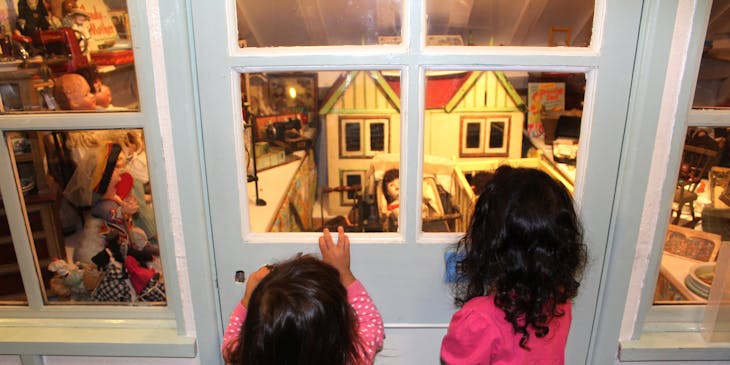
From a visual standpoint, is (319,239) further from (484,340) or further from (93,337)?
(93,337)

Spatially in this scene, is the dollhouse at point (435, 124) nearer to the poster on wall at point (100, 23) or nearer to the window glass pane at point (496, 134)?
the window glass pane at point (496, 134)

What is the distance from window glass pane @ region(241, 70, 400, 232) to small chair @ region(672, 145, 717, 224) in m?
0.57

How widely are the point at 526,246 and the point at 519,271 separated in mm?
51

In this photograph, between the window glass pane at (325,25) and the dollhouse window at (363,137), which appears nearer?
the window glass pane at (325,25)

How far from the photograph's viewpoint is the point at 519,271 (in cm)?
82

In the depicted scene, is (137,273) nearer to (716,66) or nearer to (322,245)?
(322,245)

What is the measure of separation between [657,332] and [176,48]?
1.13 m

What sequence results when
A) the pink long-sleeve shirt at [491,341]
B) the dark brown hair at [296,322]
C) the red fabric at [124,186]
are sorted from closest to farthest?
1. the dark brown hair at [296,322]
2. the pink long-sleeve shirt at [491,341]
3. the red fabric at [124,186]

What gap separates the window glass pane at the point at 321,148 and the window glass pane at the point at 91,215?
257 mm

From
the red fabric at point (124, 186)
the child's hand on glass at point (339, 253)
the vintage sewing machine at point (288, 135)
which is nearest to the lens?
the child's hand on glass at point (339, 253)

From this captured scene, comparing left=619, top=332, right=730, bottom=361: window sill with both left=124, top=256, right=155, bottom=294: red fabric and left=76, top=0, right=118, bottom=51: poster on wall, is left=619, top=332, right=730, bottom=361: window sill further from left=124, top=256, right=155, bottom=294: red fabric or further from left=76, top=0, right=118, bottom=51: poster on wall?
left=76, top=0, right=118, bottom=51: poster on wall

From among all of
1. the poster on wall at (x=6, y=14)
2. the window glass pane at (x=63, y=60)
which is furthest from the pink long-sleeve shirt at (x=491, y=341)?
the poster on wall at (x=6, y=14)

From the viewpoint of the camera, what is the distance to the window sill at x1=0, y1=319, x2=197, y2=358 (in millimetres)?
A: 1001

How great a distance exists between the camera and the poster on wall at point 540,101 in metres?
1.09
